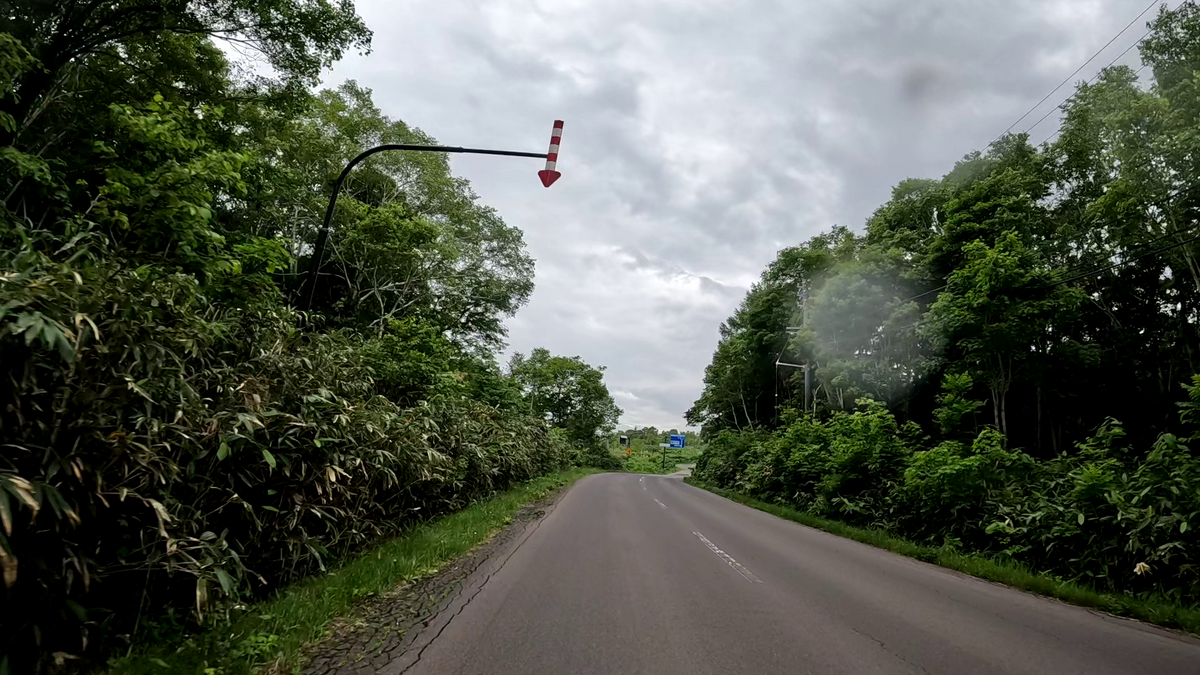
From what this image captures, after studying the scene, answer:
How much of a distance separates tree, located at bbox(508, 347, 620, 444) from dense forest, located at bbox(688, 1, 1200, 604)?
24288 mm

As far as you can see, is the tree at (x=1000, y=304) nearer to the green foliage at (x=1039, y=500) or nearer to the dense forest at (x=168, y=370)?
the green foliage at (x=1039, y=500)

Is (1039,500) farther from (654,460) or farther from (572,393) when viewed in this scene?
(654,460)

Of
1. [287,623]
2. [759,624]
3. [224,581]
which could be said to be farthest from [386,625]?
[759,624]

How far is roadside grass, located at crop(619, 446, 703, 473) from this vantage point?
7169cm

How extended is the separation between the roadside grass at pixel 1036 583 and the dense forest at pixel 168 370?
821 centimetres

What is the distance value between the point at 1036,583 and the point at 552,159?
8081 millimetres

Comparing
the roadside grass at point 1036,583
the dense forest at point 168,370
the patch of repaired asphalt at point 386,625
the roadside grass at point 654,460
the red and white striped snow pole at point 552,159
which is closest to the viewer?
the dense forest at point 168,370

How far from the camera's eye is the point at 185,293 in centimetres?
460

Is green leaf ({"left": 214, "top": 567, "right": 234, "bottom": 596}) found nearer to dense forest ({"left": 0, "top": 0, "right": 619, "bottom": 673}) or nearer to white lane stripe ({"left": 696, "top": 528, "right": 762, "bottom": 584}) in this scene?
dense forest ({"left": 0, "top": 0, "right": 619, "bottom": 673})

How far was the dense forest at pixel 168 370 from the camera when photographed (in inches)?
116

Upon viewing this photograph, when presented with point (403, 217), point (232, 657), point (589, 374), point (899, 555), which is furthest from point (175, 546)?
point (589, 374)

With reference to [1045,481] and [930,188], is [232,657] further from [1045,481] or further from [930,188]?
[930,188]

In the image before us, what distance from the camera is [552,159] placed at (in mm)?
6617

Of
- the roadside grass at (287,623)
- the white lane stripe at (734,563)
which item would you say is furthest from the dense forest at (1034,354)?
the roadside grass at (287,623)
